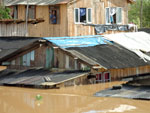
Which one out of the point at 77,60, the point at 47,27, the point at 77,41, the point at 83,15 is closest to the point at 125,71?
the point at 77,41

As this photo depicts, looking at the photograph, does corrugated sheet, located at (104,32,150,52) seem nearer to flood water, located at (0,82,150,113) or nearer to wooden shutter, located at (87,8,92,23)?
wooden shutter, located at (87,8,92,23)

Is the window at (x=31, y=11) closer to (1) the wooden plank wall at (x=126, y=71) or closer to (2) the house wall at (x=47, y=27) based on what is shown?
(2) the house wall at (x=47, y=27)

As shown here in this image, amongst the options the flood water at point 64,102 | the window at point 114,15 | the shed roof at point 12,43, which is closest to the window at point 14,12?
the shed roof at point 12,43

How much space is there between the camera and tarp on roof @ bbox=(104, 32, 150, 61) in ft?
79.9

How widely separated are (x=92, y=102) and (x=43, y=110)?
2357mm

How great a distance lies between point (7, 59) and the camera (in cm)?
2497

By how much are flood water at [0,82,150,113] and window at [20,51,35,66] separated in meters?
3.94

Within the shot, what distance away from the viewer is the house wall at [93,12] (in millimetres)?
27328

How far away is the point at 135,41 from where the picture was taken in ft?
84.7

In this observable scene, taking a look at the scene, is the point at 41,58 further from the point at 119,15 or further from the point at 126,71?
the point at 119,15

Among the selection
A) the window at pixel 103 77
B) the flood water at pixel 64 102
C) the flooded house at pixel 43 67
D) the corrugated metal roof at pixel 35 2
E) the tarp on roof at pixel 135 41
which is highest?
the corrugated metal roof at pixel 35 2

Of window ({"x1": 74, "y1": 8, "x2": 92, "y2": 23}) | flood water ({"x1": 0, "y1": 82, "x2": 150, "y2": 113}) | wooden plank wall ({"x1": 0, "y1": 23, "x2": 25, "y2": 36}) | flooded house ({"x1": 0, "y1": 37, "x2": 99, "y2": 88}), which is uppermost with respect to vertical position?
window ({"x1": 74, "y1": 8, "x2": 92, "y2": 23})

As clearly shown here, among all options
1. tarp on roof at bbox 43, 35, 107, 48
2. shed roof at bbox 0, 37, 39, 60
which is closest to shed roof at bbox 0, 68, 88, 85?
tarp on roof at bbox 43, 35, 107, 48

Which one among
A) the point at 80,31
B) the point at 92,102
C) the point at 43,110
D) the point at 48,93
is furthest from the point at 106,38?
the point at 43,110
